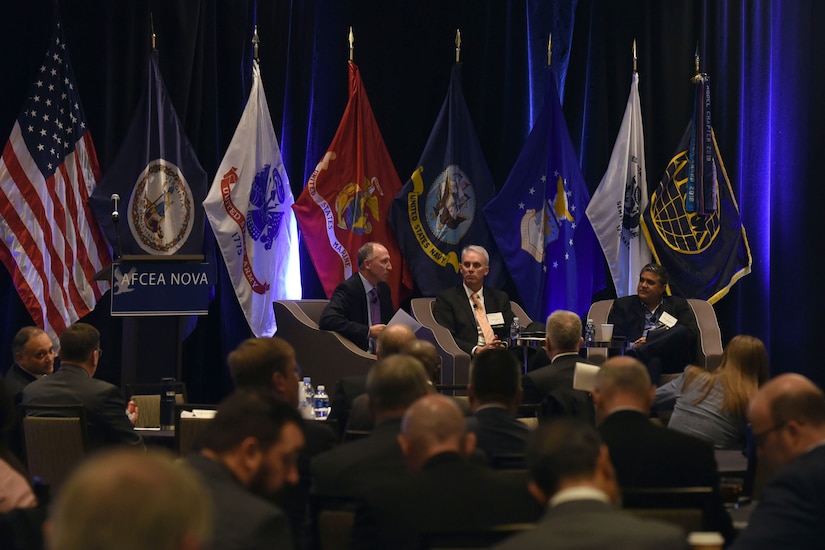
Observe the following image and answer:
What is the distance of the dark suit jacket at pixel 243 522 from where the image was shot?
219 centimetres

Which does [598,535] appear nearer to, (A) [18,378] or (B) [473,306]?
(A) [18,378]

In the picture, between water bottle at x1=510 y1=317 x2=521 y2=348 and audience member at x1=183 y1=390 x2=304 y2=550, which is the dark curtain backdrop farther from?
audience member at x1=183 y1=390 x2=304 y2=550

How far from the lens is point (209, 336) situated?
30.3ft

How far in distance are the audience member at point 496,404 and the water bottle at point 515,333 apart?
3955 mm

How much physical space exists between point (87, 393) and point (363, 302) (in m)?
3.51

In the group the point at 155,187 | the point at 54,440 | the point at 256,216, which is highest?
the point at 155,187

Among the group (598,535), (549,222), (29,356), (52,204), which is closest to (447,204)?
(549,222)

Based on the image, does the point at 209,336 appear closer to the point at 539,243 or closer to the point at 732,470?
the point at 539,243

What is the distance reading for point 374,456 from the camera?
130 inches

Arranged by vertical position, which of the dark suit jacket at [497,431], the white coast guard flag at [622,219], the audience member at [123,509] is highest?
the white coast guard flag at [622,219]

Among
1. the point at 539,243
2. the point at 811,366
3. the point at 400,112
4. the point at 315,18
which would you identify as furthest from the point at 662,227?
the point at 315,18

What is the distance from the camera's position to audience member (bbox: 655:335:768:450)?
186 inches

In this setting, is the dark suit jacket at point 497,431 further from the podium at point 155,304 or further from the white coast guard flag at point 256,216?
the white coast guard flag at point 256,216

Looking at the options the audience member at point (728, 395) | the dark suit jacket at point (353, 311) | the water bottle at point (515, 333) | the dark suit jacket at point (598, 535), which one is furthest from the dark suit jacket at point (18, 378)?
the dark suit jacket at point (598, 535)
